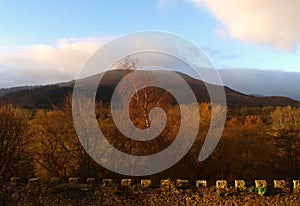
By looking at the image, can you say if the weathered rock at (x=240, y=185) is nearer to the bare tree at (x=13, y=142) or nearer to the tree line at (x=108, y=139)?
the tree line at (x=108, y=139)

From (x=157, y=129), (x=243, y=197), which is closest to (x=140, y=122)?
(x=157, y=129)

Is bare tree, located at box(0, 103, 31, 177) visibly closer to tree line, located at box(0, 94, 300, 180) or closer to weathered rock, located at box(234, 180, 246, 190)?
tree line, located at box(0, 94, 300, 180)

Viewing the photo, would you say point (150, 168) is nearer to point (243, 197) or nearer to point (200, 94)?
point (200, 94)

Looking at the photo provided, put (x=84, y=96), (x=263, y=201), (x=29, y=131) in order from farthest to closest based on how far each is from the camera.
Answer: (x=29, y=131)
(x=84, y=96)
(x=263, y=201)

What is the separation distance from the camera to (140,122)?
63.7ft

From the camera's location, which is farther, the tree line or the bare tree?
the bare tree

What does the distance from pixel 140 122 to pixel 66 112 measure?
16.1 feet

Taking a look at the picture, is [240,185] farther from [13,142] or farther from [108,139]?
[13,142]

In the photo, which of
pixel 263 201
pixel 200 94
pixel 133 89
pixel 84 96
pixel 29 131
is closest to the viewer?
pixel 263 201

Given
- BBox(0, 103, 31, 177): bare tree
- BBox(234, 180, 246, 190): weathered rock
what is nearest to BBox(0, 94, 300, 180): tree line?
BBox(0, 103, 31, 177): bare tree

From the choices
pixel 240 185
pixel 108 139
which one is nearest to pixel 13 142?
pixel 108 139

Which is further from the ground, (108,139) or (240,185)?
(108,139)

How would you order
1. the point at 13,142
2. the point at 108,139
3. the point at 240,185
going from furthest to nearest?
the point at 13,142 < the point at 108,139 < the point at 240,185

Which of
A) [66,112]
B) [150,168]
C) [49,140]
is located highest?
[66,112]
